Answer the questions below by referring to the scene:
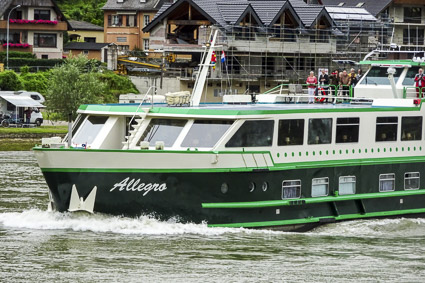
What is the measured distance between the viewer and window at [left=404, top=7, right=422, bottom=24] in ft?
257

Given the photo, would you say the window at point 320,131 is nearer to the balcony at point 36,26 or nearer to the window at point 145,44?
the balcony at point 36,26

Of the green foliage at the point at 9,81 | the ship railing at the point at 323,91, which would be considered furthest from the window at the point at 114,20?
the ship railing at the point at 323,91

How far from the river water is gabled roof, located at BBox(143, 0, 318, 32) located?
35.3 meters

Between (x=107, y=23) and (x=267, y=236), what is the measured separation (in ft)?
196

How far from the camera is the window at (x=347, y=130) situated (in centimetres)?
2436

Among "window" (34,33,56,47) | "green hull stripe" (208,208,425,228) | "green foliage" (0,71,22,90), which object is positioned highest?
"window" (34,33,56,47)

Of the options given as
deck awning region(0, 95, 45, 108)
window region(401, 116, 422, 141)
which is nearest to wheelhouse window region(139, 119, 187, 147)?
window region(401, 116, 422, 141)

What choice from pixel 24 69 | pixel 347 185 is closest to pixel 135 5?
pixel 24 69

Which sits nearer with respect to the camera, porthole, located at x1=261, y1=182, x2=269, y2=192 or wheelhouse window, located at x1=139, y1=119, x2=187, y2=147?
wheelhouse window, located at x1=139, y1=119, x2=187, y2=147

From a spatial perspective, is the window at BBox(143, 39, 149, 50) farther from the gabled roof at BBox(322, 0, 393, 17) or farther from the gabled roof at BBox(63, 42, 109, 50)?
the gabled roof at BBox(322, 0, 393, 17)

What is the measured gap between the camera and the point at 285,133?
23375 mm

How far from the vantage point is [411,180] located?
26047 millimetres

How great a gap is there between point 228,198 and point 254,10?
3842cm

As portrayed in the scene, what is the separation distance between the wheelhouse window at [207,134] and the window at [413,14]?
190 ft
